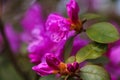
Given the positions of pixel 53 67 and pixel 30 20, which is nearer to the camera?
pixel 53 67

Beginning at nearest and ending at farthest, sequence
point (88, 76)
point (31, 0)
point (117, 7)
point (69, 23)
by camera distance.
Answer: point (88, 76) < point (69, 23) < point (31, 0) < point (117, 7)

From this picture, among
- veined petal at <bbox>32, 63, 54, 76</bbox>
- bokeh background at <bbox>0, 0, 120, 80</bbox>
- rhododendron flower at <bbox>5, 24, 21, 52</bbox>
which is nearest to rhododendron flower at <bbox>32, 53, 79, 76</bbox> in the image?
veined petal at <bbox>32, 63, 54, 76</bbox>

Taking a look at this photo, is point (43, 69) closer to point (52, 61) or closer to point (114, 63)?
point (52, 61)

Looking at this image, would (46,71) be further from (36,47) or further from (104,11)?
(104,11)

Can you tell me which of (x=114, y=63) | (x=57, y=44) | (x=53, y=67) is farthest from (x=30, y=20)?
(x=53, y=67)

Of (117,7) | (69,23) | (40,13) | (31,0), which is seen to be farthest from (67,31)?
(117,7)

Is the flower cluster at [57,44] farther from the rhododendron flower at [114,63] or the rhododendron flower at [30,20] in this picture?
the rhododendron flower at [30,20]
